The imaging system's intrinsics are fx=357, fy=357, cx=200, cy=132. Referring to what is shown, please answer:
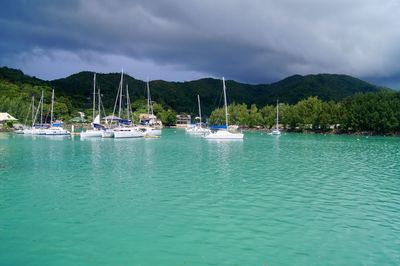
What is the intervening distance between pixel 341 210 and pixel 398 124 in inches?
4581

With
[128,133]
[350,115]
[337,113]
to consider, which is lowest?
[128,133]

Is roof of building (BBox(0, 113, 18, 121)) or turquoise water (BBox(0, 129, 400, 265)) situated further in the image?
roof of building (BBox(0, 113, 18, 121))

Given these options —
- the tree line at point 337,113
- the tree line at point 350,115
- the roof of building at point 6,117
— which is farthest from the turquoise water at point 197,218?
the roof of building at point 6,117

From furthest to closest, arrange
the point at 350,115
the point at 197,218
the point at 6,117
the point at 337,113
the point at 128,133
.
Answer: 1. the point at 337,113
2. the point at 6,117
3. the point at 350,115
4. the point at 128,133
5. the point at 197,218

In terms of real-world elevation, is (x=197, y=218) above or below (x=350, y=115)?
below

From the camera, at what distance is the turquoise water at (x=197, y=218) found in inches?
530

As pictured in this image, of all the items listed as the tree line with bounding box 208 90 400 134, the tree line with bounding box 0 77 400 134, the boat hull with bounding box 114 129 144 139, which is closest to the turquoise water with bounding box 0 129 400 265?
the boat hull with bounding box 114 129 144 139

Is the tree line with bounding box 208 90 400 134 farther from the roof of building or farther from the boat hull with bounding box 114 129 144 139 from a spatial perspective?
the roof of building

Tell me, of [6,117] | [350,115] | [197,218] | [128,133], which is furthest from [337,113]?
[197,218]

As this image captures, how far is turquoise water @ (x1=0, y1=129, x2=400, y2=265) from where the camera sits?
13453 millimetres

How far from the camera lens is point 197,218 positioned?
18203 mm

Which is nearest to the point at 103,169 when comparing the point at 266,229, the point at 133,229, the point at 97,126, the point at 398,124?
the point at 133,229

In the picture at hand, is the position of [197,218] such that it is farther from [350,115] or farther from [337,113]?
[337,113]

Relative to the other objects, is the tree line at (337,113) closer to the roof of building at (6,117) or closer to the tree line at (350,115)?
the tree line at (350,115)
